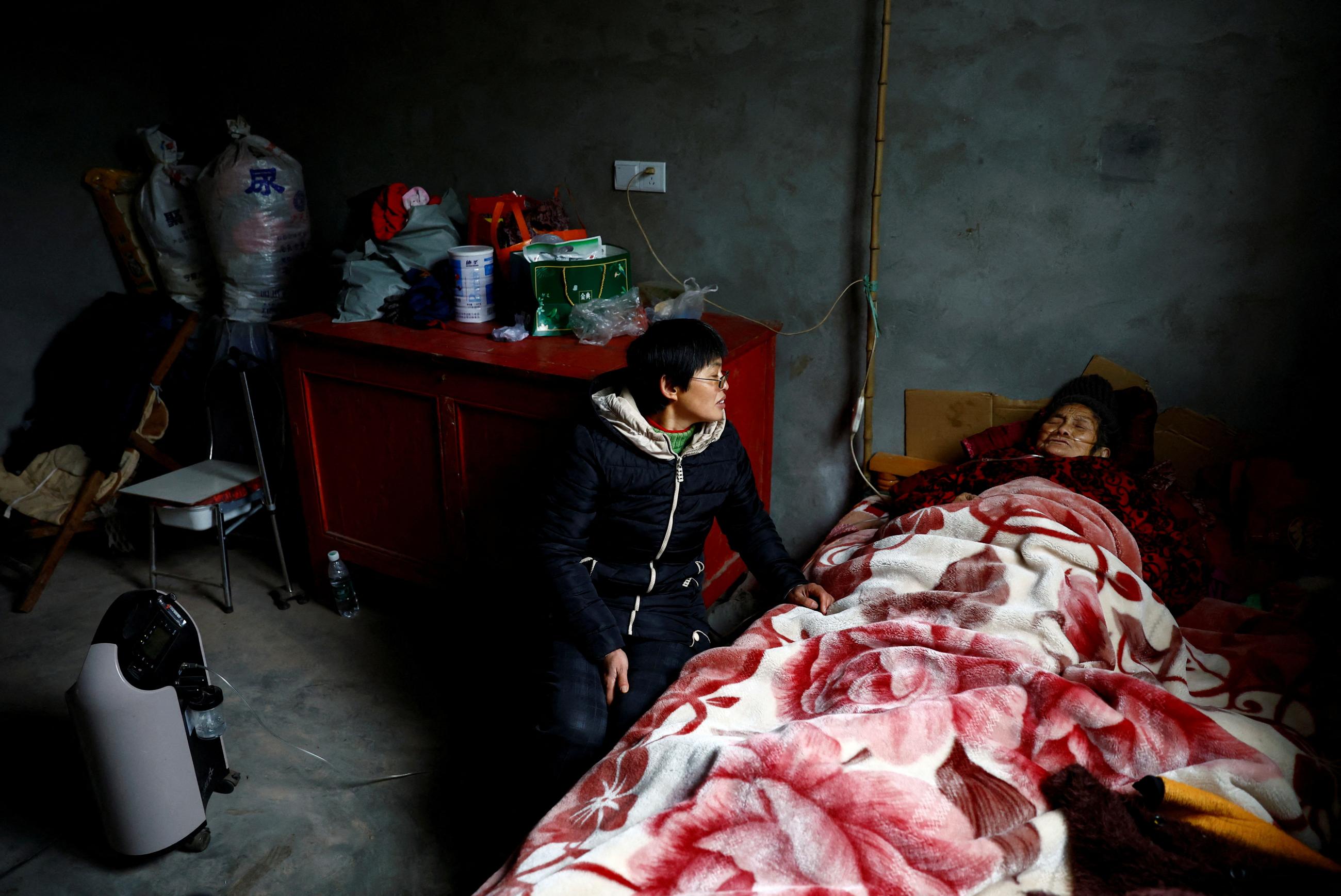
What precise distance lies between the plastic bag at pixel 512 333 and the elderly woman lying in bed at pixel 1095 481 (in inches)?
43.2

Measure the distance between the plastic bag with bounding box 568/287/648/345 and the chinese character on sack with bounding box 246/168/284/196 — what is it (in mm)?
1360

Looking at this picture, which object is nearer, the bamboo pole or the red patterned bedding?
the red patterned bedding

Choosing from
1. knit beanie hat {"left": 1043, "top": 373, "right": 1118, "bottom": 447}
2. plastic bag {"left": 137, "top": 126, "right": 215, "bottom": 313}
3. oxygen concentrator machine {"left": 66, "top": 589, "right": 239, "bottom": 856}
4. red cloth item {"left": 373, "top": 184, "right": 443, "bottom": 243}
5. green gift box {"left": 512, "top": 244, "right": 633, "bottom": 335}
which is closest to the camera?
oxygen concentrator machine {"left": 66, "top": 589, "right": 239, "bottom": 856}

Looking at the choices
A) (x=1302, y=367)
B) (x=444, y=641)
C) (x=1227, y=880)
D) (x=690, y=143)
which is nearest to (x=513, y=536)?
(x=444, y=641)

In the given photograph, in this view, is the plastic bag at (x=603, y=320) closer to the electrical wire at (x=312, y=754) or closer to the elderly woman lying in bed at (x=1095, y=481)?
the elderly woman lying in bed at (x=1095, y=481)

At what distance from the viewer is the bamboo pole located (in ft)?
7.04

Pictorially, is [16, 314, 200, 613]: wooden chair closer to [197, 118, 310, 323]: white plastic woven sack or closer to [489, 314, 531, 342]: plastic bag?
[197, 118, 310, 323]: white plastic woven sack

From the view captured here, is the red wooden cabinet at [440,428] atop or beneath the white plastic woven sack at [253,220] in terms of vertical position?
beneath

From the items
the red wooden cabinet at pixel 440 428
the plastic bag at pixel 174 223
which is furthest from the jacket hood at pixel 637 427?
the plastic bag at pixel 174 223

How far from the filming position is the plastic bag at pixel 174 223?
10.6 feet

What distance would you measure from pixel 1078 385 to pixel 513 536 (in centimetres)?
153

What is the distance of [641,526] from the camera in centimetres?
187

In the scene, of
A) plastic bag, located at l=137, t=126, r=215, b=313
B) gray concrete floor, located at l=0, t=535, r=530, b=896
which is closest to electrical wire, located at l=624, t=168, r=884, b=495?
gray concrete floor, located at l=0, t=535, r=530, b=896

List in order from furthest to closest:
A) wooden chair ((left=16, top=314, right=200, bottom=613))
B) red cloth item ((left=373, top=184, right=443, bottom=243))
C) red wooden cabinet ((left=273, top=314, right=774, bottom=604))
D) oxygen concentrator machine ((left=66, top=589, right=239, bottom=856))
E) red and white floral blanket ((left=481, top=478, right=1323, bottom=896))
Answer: wooden chair ((left=16, top=314, right=200, bottom=613)) < red cloth item ((left=373, top=184, right=443, bottom=243)) < red wooden cabinet ((left=273, top=314, right=774, bottom=604)) < oxygen concentrator machine ((left=66, top=589, right=239, bottom=856)) < red and white floral blanket ((left=481, top=478, right=1323, bottom=896))
